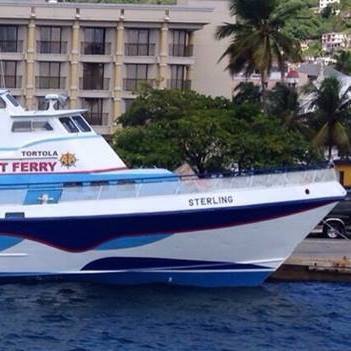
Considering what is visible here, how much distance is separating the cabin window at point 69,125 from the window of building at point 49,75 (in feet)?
109

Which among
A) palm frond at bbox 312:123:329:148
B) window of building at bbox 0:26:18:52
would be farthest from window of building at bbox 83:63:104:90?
palm frond at bbox 312:123:329:148

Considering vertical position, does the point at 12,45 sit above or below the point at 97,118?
above

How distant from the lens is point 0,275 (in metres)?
39.3

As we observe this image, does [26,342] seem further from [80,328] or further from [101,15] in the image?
[101,15]

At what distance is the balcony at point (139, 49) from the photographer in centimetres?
7381

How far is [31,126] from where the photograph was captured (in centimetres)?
4028

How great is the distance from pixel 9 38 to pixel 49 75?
106 inches

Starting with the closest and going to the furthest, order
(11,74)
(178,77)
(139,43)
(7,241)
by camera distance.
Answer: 1. (7,241)
2. (11,74)
3. (139,43)
4. (178,77)

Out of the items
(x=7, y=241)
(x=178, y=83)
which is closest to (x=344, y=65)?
(x=178, y=83)

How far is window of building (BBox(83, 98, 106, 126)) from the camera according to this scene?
7419 cm

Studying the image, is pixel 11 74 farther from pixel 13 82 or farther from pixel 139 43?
pixel 139 43

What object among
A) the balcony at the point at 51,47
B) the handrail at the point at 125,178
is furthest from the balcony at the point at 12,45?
the handrail at the point at 125,178

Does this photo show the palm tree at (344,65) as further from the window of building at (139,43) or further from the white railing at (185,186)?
the white railing at (185,186)

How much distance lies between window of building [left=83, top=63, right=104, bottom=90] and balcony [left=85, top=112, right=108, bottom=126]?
1.30 metres
